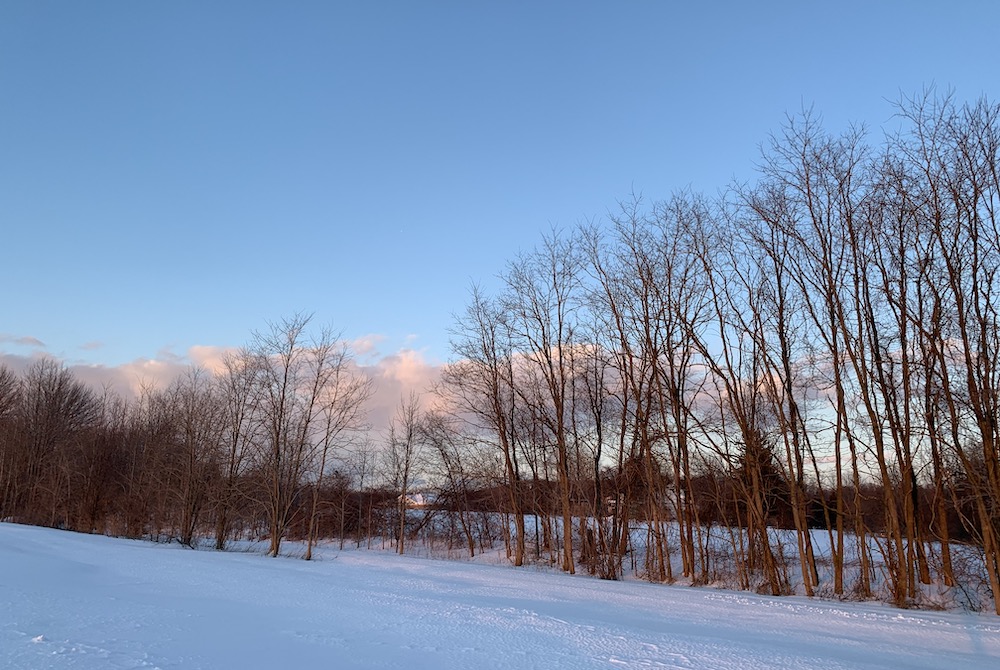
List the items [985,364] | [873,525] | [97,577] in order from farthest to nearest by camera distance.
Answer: [873,525], [985,364], [97,577]

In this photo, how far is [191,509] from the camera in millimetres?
30969

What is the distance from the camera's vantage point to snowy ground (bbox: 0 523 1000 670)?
600cm

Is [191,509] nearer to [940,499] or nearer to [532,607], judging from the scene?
[532,607]

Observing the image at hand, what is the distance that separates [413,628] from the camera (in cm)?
777

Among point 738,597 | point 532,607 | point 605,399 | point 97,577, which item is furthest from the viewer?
point 605,399

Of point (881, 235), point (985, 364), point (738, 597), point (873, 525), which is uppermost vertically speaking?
point (881, 235)

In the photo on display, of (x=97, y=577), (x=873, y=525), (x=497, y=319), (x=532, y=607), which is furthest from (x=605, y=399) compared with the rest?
(x=97, y=577)

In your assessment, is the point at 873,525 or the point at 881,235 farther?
the point at 873,525

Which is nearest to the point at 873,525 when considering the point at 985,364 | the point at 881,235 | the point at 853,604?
the point at 853,604

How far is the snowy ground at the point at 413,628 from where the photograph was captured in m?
6.00

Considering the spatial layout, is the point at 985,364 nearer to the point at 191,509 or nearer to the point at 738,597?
the point at 738,597

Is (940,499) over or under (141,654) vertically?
over

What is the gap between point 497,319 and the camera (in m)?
27.5

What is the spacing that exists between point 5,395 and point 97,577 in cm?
6053
